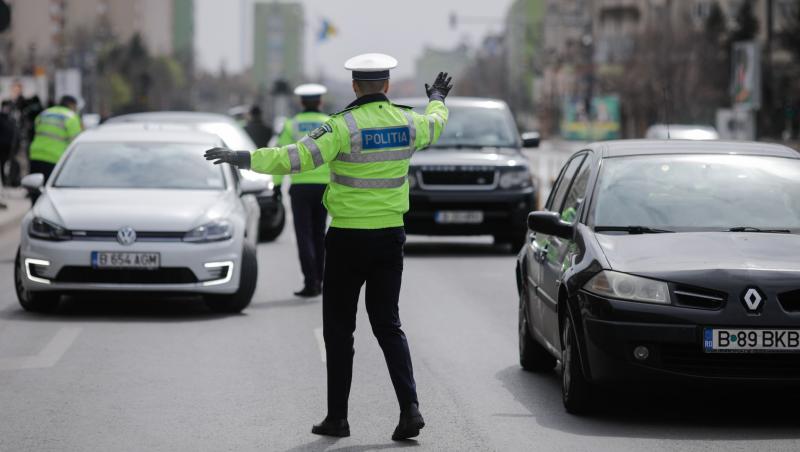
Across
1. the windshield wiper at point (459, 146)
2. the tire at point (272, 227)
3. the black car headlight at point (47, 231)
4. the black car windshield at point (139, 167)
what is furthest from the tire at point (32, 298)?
the tire at point (272, 227)

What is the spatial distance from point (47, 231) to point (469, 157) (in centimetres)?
841

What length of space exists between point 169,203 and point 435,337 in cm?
268

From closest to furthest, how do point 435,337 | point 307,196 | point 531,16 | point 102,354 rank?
1. point 102,354
2. point 435,337
3. point 307,196
4. point 531,16

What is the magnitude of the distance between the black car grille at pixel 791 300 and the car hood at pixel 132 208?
20.5ft

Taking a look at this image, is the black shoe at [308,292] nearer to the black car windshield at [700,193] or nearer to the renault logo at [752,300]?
the black car windshield at [700,193]

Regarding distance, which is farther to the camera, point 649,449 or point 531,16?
point 531,16

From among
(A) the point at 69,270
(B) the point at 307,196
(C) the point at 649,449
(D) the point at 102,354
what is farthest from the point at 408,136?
(B) the point at 307,196

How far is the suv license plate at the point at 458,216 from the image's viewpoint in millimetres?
20781

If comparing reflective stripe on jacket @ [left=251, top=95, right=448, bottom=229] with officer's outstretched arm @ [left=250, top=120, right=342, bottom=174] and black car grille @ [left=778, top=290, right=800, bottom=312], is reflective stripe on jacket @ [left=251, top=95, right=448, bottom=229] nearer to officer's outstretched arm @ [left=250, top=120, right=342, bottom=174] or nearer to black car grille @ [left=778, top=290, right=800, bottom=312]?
officer's outstretched arm @ [left=250, top=120, right=342, bottom=174]

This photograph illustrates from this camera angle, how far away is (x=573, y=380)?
8.68m

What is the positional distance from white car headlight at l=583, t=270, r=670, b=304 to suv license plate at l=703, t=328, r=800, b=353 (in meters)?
0.28

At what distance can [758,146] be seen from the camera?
32.7 ft

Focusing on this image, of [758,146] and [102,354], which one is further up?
[758,146]

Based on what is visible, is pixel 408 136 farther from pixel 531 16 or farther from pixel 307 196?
pixel 531 16
